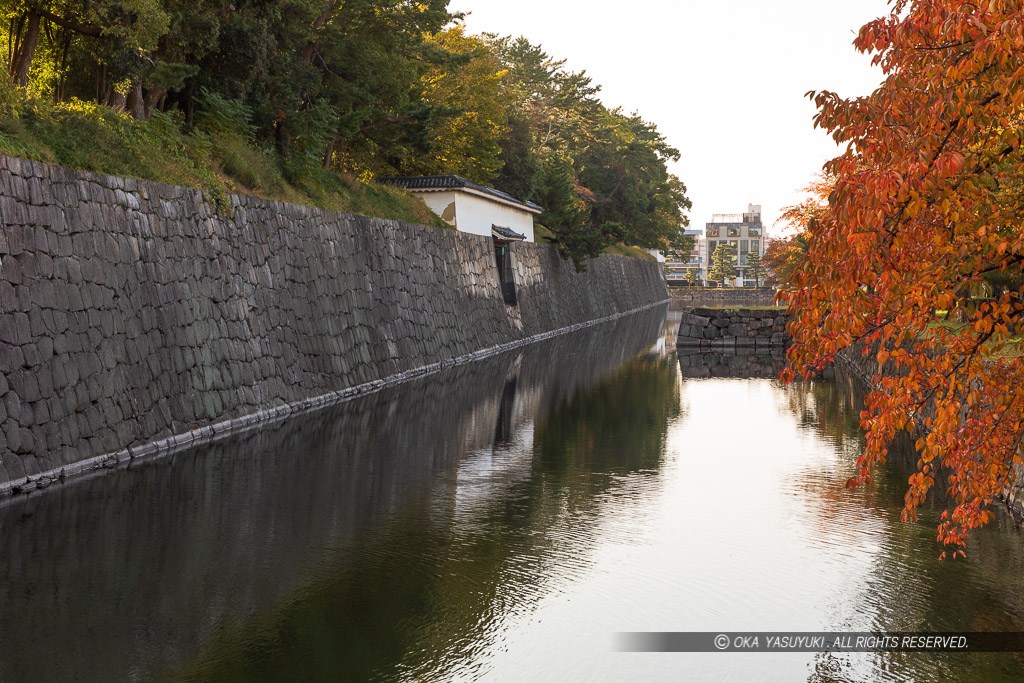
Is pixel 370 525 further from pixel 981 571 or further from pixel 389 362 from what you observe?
pixel 389 362

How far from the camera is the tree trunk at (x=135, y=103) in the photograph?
734 inches

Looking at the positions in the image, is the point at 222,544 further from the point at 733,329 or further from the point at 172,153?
the point at 733,329

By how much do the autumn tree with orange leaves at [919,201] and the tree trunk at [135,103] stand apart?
1702 centimetres

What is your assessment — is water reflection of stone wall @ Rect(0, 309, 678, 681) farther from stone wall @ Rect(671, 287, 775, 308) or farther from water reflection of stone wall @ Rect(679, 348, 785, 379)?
stone wall @ Rect(671, 287, 775, 308)

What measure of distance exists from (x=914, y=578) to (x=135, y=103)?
17.0m

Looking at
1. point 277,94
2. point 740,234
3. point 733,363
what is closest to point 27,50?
point 277,94

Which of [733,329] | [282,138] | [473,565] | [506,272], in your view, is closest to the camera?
[473,565]

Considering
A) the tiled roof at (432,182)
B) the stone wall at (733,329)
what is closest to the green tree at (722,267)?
the stone wall at (733,329)

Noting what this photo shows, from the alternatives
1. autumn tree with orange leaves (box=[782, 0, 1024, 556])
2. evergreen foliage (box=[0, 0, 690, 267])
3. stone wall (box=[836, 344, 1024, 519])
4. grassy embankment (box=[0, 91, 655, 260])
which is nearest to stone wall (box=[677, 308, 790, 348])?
stone wall (box=[836, 344, 1024, 519])

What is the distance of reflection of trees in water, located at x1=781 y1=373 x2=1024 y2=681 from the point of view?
215 inches

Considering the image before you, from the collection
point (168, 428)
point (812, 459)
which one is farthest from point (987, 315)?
point (168, 428)

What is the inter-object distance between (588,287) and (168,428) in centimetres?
3987

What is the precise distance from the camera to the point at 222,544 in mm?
7730

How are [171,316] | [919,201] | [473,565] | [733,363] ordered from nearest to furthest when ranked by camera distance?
[919,201]
[473,565]
[171,316]
[733,363]
